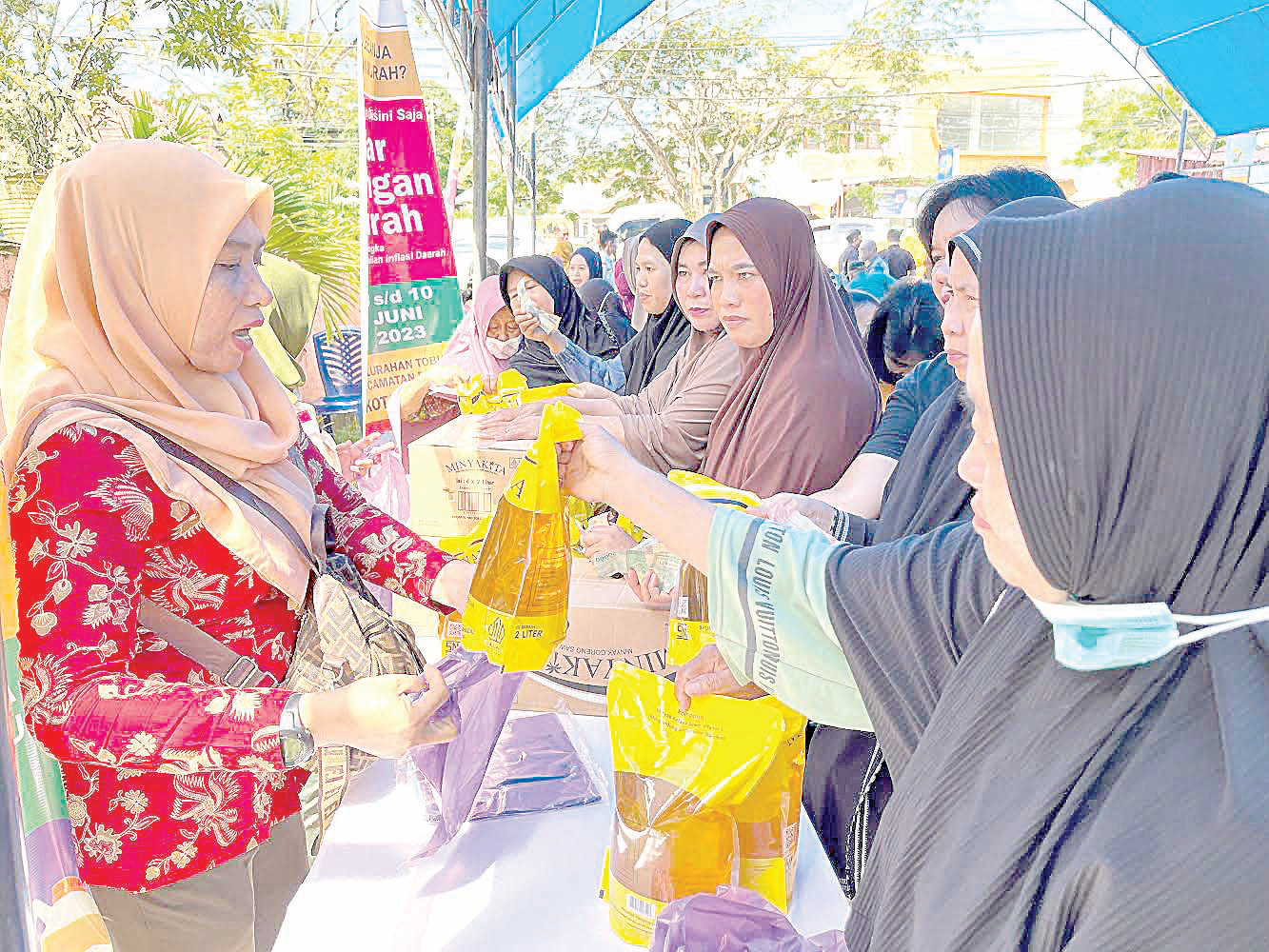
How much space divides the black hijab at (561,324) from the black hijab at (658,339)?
34cm

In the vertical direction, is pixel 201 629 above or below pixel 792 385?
below

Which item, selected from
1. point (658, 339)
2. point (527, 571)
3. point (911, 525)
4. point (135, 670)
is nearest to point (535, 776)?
point (527, 571)

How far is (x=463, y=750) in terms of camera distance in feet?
4.66

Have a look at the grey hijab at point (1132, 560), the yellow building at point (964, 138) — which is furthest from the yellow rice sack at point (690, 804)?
the yellow building at point (964, 138)

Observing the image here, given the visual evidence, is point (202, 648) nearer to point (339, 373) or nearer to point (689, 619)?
Answer: point (689, 619)

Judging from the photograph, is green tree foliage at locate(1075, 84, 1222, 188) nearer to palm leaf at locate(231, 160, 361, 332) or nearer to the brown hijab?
palm leaf at locate(231, 160, 361, 332)

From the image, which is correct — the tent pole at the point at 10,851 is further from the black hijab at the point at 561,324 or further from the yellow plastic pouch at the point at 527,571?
the black hijab at the point at 561,324

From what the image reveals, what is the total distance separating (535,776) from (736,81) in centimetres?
2491

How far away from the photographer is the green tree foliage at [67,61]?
5.65 metres

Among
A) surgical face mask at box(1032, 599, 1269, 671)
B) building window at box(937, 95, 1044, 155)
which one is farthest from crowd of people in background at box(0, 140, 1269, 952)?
building window at box(937, 95, 1044, 155)

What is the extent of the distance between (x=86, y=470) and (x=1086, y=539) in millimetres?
1229

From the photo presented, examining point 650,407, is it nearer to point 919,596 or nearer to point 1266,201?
point 919,596

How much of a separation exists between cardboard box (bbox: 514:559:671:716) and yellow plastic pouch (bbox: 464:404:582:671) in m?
0.60

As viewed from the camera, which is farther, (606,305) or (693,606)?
(606,305)
